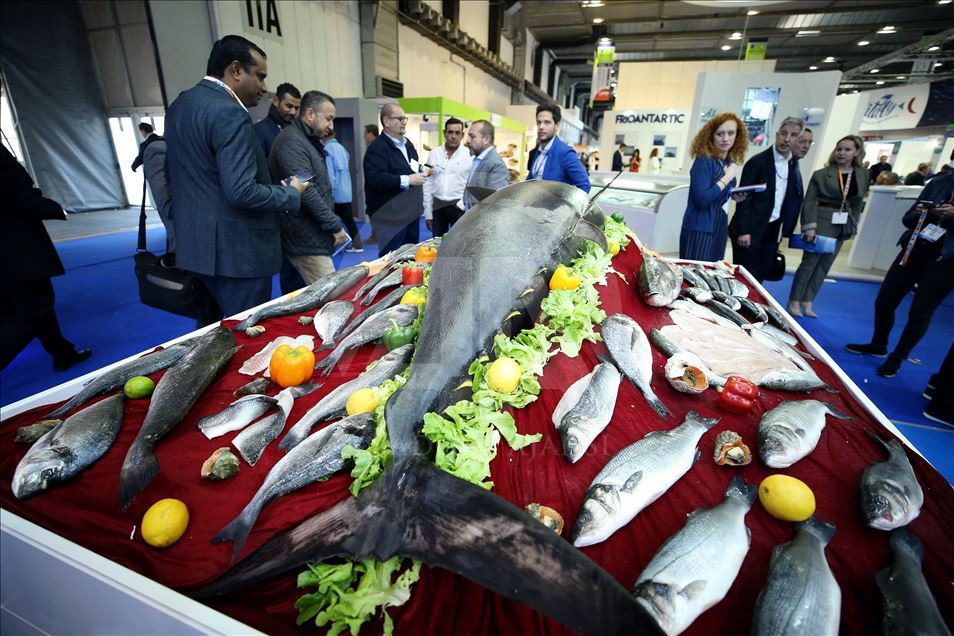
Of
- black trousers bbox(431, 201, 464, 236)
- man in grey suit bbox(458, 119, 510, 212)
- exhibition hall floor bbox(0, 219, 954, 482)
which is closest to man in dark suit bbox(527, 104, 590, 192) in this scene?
man in grey suit bbox(458, 119, 510, 212)

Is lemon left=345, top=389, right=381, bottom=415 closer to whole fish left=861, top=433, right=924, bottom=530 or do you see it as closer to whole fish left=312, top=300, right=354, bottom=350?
whole fish left=312, top=300, right=354, bottom=350

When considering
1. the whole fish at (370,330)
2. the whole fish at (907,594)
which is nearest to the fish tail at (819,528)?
the whole fish at (907,594)

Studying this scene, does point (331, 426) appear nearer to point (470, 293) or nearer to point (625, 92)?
point (470, 293)

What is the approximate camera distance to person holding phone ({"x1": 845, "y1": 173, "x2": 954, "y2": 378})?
12.4 feet

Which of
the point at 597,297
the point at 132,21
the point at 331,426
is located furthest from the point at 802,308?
the point at 132,21

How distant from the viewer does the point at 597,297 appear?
2.39 meters

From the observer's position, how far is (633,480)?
133 centimetres

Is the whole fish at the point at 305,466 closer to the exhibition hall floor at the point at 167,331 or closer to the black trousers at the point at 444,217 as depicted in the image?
the exhibition hall floor at the point at 167,331

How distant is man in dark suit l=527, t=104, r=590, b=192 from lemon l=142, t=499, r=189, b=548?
3.99 meters

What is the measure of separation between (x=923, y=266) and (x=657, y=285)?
3.43 meters

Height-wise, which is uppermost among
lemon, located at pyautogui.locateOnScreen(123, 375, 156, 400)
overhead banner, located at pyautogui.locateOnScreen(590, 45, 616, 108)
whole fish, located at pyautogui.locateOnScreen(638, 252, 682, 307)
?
overhead banner, located at pyautogui.locateOnScreen(590, 45, 616, 108)

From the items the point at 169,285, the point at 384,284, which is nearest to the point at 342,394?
the point at 384,284

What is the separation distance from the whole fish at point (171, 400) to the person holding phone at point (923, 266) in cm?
572

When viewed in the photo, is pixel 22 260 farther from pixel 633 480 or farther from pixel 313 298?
pixel 633 480
